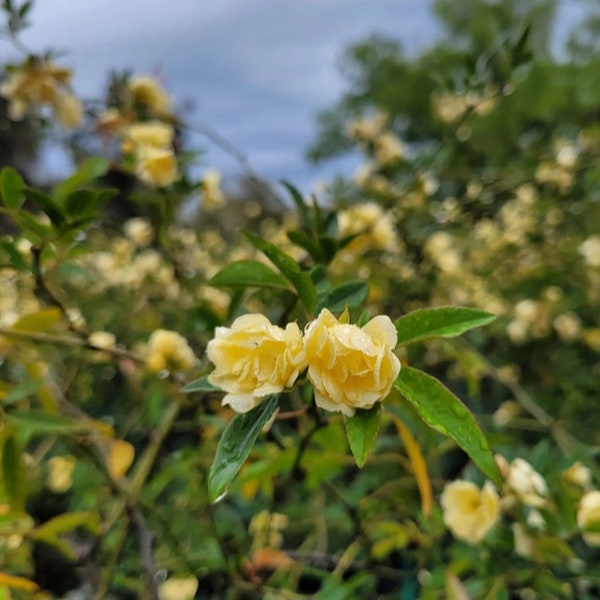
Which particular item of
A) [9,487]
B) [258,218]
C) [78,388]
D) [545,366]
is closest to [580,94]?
[258,218]

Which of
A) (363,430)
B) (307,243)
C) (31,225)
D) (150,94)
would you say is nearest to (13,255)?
(31,225)

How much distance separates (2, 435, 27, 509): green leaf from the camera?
0.50m

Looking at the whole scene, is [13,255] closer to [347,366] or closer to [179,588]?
[347,366]

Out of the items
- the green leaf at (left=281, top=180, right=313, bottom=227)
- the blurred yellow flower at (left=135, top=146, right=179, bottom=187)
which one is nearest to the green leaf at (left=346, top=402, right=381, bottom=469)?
the green leaf at (left=281, top=180, right=313, bottom=227)

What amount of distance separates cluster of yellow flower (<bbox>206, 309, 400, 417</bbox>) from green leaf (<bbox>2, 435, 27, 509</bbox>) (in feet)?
0.91

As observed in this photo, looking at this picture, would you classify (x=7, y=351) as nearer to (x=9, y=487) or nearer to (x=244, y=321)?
(x=9, y=487)

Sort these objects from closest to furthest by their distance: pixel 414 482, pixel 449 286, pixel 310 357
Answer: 1. pixel 310 357
2. pixel 414 482
3. pixel 449 286

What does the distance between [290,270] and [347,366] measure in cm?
8

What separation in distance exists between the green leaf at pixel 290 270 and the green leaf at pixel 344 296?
29mm

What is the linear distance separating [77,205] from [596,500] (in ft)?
1.62

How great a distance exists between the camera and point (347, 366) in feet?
0.99

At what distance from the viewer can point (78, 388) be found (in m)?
1.54

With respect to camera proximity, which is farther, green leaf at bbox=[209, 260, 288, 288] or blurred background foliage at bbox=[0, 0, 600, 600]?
blurred background foliage at bbox=[0, 0, 600, 600]

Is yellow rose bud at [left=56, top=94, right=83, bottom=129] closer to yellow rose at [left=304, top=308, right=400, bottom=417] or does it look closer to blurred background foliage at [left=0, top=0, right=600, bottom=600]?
blurred background foliage at [left=0, top=0, right=600, bottom=600]
